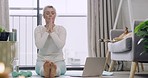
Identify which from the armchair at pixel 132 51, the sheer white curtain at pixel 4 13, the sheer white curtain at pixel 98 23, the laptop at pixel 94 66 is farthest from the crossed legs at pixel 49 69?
the sheer white curtain at pixel 4 13

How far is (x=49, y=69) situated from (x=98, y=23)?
2527 mm

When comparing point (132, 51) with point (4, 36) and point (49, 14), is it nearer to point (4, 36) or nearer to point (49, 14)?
point (49, 14)

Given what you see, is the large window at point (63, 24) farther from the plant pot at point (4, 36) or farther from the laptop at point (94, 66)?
the plant pot at point (4, 36)

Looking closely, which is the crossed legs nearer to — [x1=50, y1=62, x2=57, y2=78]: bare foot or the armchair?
[x1=50, y1=62, x2=57, y2=78]: bare foot

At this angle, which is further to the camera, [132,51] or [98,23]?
[98,23]

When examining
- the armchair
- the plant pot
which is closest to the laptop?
the armchair

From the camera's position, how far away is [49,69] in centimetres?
194

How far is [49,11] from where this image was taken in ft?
7.78

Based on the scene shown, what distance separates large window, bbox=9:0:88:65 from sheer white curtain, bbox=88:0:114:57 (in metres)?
0.36

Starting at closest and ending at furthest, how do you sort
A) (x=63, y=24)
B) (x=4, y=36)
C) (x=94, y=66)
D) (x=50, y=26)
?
(x=4, y=36), (x=94, y=66), (x=50, y=26), (x=63, y=24)

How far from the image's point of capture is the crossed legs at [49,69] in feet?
6.13

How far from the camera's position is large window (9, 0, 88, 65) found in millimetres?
4672

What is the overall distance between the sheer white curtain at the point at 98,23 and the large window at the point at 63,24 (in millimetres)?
358

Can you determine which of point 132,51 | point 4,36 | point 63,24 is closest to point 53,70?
point 4,36
